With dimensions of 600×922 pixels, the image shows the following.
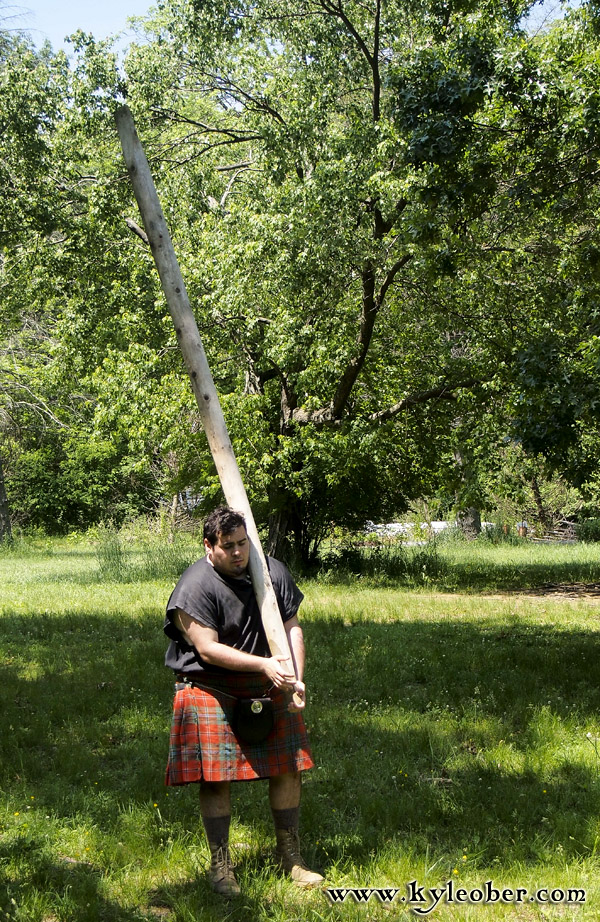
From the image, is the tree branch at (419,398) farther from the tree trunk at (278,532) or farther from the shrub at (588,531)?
the shrub at (588,531)

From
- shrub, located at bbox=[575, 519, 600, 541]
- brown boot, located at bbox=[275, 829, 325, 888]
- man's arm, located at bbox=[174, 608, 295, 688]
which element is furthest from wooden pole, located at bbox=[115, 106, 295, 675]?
shrub, located at bbox=[575, 519, 600, 541]

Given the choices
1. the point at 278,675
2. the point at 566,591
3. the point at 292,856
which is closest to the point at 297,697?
the point at 278,675

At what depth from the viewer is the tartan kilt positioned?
4531mm

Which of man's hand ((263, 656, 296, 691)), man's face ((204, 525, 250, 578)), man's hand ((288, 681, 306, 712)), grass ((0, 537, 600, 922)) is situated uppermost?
man's face ((204, 525, 250, 578))

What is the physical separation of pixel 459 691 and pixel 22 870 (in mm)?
4573

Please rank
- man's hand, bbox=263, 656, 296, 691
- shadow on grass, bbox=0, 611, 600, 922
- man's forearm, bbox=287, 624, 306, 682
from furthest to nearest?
1. shadow on grass, bbox=0, 611, 600, 922
2. man's forearm, bbox=287, 624, 306, 682
3. man's hand, bbox=263, 656, 296, 691

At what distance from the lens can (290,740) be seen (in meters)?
4.68

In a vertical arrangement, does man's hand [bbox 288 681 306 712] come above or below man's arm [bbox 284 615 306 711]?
below

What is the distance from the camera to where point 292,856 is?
15.5 feet

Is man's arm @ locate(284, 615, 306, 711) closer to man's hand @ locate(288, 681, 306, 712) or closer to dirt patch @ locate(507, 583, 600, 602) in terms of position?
man's hand @ locate(288, 681, 306, 712)

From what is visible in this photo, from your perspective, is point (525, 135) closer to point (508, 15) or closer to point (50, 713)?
point (508, 15)

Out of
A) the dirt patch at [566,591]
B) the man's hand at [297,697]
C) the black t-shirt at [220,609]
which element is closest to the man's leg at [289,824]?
the man's hand at [297,697]

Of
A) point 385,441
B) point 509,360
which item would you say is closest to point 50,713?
point 509,360

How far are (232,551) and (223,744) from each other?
37.9 inches
